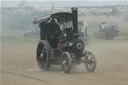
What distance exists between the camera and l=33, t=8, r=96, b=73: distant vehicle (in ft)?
47.8

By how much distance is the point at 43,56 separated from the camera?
625 inches

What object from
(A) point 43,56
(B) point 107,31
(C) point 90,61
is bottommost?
(B) point 107,31

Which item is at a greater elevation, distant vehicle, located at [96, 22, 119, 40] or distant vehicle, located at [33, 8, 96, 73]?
distant vehicle, located at [33, 8, 96, 73]

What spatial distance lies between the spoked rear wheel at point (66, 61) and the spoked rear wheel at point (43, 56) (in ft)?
2.85

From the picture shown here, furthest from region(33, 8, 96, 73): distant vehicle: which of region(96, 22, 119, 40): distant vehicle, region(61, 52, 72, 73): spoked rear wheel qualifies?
region(96, 22, 119, 40): distant vehicle

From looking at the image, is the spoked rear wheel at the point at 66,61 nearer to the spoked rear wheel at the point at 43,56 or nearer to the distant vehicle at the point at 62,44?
the distant vehicle at the point at 62,44

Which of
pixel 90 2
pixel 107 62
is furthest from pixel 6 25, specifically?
pixel 107 62

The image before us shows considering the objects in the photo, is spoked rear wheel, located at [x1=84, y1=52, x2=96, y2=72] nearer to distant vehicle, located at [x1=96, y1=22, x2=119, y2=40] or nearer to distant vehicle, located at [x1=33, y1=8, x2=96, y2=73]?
distant vehicle, located at [x1=33, y1=8, x2=96, y2=73]

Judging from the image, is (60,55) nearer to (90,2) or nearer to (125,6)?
(90,2)

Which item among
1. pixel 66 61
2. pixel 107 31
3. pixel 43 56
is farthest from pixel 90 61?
pixel 107 31

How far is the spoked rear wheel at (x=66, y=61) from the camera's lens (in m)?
14.1

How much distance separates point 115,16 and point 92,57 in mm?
25266

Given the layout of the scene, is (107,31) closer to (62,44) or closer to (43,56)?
(43,56)

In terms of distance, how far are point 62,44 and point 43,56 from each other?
1174mm
